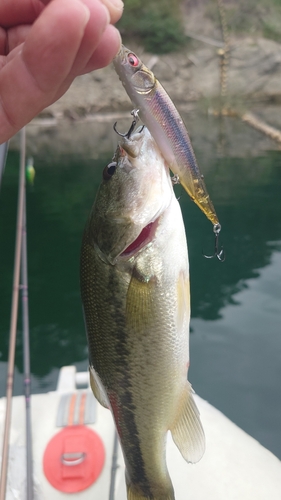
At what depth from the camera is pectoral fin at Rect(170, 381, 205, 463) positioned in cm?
137

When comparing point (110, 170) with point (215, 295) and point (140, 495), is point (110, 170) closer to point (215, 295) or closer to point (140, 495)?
point (140, 495)

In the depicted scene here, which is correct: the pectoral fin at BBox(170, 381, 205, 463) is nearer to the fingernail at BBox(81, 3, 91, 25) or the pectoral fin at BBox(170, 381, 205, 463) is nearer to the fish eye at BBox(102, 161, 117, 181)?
the fish eye at BBox(102, 161, 117, 181)

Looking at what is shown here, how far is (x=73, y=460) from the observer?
2.44m

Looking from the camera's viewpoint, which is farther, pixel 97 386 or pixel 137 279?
pixel 97 386

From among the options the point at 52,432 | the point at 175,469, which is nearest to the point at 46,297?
the point at 52,432

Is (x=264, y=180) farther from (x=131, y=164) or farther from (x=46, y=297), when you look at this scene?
(x=131, y=164)

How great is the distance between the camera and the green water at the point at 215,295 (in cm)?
→ 380

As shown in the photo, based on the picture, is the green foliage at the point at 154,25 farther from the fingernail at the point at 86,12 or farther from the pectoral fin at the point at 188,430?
the fingernail at the point at 86,12

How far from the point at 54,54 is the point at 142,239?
21.3 inches

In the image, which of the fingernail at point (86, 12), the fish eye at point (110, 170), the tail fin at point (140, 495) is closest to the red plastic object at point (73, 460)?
the tail fin at point (140, 495)

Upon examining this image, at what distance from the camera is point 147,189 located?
1222 mm

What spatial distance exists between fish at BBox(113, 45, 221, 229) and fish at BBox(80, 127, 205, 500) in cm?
9

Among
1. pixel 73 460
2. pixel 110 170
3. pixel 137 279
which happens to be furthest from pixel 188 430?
pixel 73 460

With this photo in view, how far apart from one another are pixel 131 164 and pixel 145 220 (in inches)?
6.4
